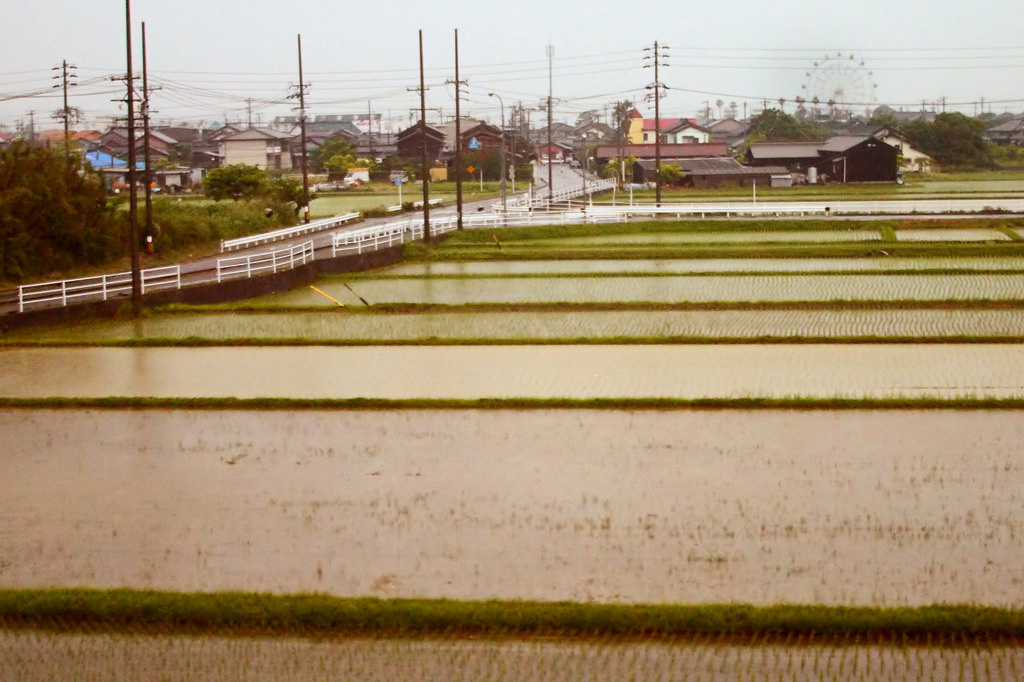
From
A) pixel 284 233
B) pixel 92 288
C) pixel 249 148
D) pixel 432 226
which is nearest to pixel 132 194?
pixel 92 288

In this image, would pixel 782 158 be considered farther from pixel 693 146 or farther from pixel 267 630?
pixel 267 630

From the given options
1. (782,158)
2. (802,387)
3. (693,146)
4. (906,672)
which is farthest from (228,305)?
(693,146)

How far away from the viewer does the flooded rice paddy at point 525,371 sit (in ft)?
38.9

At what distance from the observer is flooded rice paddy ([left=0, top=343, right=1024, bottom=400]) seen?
1187 centimetres

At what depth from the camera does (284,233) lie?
30.5 m

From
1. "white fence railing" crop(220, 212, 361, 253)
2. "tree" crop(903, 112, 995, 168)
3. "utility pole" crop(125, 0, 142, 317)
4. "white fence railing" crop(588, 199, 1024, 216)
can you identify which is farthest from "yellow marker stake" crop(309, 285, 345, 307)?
"tree" crop(903, 112, 995, 168)

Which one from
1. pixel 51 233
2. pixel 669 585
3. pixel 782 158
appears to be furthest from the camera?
pixel 782 158

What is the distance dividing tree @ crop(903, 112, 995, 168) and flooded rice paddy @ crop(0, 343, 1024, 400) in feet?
173

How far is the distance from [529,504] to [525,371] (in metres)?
4.96

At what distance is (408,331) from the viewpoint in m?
16.1

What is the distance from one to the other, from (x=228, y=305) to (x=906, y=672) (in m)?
14.9

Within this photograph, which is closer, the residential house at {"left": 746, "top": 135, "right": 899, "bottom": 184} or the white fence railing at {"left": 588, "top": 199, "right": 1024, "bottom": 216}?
the white fence railing at {"left": 588, "top": 199, "right": 1024, "bottom": 216}

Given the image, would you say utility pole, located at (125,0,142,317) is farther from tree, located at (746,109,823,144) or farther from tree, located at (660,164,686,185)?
tree, located at (746,109,823,144)

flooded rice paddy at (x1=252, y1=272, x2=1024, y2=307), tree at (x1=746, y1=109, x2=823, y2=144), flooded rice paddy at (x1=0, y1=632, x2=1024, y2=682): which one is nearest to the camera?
flooded rice paddy at (x1=0, y1=632, x2=1024, y2=682)
